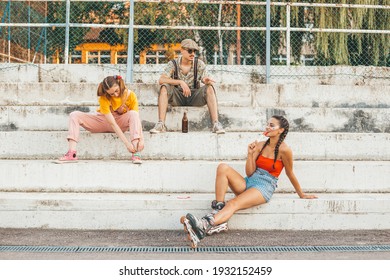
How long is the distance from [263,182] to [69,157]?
223cm

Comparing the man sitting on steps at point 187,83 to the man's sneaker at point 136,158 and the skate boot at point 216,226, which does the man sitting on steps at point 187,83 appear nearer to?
the man's sneaker at point 136,158

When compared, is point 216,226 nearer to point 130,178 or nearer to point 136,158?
point 130,178

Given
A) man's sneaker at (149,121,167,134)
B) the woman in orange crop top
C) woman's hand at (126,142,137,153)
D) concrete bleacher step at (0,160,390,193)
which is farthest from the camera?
man's sneaker at (149,121,167,134)

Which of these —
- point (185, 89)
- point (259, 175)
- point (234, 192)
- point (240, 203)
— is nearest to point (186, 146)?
point (185, 89)

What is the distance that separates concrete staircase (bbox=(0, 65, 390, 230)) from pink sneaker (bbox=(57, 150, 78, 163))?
0.11m

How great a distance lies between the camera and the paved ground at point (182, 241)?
4.06m

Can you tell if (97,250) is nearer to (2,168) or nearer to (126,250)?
(126,250)

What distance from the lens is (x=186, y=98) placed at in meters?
6.94

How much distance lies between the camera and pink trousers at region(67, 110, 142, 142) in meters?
5.82

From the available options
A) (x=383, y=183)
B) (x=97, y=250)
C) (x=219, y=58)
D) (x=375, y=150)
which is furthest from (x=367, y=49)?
(x=97, y=250)

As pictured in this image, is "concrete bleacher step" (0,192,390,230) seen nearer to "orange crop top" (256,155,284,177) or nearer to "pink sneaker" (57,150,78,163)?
"orange crop top" (256,155,284,177)

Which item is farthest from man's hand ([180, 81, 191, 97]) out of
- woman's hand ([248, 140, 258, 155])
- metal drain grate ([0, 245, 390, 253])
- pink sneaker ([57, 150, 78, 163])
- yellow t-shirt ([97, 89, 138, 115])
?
metal drain grate ([0, 245, 390, 253])

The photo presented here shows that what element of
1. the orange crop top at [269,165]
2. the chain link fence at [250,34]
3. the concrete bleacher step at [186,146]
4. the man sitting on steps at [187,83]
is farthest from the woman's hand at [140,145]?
the chain link fence at [250,34]

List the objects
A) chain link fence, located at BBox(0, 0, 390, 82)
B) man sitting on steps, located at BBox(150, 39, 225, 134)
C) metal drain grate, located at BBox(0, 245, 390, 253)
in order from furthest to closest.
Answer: chain link fence, located at BBox(0, 0, 390, 82) < man sitting on steps, located at BBox(150, 39, 225, 134) < metal drain grate, located at BBox(0, 245, 390, 253)
